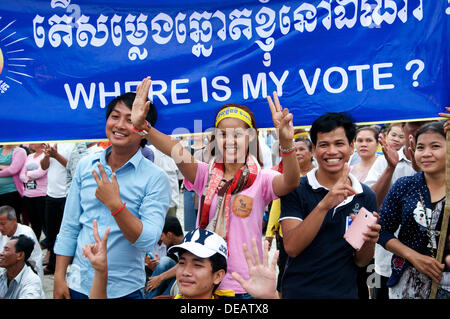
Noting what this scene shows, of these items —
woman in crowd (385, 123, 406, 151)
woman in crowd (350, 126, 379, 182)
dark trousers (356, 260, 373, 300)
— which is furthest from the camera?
woman in crowd (385, 123, 406, 151)

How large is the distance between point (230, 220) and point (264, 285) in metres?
0.55

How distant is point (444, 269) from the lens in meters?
2.48

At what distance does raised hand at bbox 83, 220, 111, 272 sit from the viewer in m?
2.21

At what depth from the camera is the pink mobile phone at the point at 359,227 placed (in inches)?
90.9

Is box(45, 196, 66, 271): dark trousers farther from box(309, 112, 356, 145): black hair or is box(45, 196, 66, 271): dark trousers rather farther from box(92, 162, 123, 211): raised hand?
box(309, 112, 356, 145): black hair

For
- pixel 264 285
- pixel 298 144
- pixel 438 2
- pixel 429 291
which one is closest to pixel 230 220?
pixel 264 285

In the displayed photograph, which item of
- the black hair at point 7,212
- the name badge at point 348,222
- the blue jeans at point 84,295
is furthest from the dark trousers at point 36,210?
the name badge at point 348,222

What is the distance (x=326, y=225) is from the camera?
8.10ft

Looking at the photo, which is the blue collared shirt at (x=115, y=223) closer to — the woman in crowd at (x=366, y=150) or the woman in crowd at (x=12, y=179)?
the woman in crowd at (x=366, y=150)

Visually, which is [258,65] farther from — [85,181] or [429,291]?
[429,291]

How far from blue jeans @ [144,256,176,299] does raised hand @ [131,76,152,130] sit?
5.64ft

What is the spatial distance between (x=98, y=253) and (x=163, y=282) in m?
1.61

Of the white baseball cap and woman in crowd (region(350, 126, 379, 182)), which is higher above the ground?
woman in crowd (region(350, 126, 379, 182))

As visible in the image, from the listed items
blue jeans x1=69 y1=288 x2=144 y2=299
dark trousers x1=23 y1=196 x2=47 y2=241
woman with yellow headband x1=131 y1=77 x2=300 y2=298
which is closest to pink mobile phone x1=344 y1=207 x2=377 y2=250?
woman with yellow headband x1=131 y1=77 x2=300 y2=298
